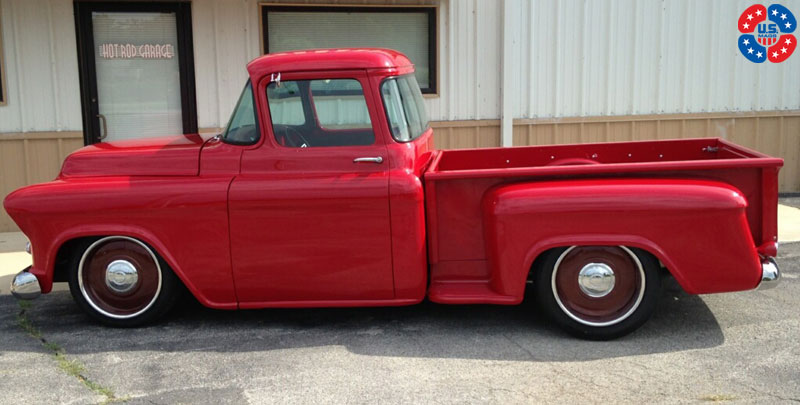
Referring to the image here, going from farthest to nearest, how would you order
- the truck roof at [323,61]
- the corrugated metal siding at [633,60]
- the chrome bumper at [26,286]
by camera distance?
the corrugated metal siding at [633,60]
the chrome bumper at [26,286]
the truck roof at [323,61]

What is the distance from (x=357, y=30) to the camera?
9438 mm

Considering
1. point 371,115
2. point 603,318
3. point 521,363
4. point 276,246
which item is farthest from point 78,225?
point 603,318

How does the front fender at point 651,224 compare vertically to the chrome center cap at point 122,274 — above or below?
above

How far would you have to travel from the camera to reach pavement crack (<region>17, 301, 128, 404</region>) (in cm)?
470

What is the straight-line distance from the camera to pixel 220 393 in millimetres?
4660

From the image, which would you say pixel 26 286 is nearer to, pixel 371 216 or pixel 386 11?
pixel 371 216

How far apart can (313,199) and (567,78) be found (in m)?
5.26

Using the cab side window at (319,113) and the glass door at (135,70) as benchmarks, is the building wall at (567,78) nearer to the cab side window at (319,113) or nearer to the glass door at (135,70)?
the glass door at (135,70)

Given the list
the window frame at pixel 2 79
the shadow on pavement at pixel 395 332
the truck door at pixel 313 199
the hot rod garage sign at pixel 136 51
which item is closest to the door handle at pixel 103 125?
the hot rod garage sign at pixel 136 51

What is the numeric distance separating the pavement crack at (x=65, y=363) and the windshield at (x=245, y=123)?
5.55 feet

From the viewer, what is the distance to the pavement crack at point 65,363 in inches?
185

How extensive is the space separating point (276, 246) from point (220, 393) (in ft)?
3.65

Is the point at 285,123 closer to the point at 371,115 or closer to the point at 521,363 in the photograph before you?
the point at 371,115

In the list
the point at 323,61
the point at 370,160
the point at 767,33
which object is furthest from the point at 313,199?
the point at 767,33
